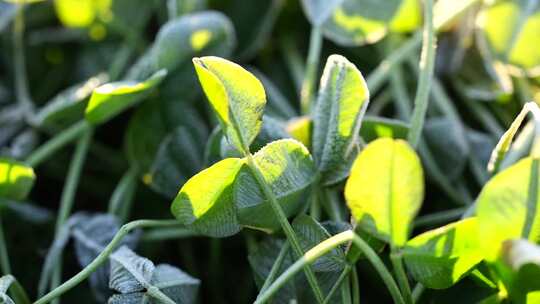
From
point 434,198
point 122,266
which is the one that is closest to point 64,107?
point 122,266

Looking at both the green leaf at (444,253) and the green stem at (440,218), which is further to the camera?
the green stem at (440,218)

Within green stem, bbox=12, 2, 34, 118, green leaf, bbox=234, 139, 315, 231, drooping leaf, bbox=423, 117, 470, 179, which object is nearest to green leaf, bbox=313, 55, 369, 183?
green leaf, bbox=234, 139, 315, 231

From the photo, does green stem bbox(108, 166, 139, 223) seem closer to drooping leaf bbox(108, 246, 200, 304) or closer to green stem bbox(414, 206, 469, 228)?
drooping leaf bbox(108, 246, 200, 304)

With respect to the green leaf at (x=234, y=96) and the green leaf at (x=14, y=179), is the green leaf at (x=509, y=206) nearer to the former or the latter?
the green leaf at (x=234, y=96)

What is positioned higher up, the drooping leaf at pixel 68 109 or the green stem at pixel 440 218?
the drooping leaf at pixel 68 109

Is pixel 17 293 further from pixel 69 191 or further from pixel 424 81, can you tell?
pixel 424 81

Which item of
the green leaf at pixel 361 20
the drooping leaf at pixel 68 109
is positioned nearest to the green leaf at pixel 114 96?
the drooping leaf at pixel 68 109
